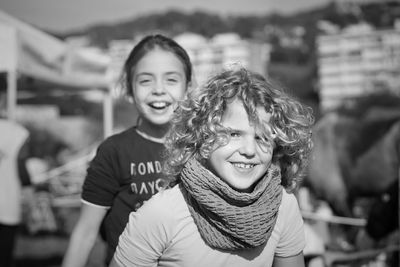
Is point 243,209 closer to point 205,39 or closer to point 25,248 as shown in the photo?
point 25,248

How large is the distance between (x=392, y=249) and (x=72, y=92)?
4.84 metres

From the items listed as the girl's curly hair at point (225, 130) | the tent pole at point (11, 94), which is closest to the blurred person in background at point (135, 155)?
the girl's curly hair at point (225, 130)

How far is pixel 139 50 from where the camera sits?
5.93ft

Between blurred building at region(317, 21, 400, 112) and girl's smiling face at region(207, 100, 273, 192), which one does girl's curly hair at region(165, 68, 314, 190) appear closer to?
girl's smiling face at region(207, 100, 273, 192)

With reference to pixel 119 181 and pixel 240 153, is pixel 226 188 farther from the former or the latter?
pixel 119 181

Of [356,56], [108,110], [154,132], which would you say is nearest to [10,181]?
[154,132]

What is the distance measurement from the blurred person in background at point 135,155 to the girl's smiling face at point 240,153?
0.42m

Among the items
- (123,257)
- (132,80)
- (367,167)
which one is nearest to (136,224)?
(123,257)

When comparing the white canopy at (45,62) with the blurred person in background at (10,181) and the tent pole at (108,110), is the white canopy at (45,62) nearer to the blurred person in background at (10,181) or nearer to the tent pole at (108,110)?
the tent pole at (108,110)

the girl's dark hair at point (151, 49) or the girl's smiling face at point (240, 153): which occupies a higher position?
the girl's dark hair at point (151, 49)

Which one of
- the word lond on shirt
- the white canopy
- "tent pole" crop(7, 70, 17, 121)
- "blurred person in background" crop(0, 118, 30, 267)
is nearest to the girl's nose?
the word lond on shirt

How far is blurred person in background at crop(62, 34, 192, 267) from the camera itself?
163cm

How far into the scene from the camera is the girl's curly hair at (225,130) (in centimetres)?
133

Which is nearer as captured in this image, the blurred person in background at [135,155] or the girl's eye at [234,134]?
the girl's eye at [234,134]
